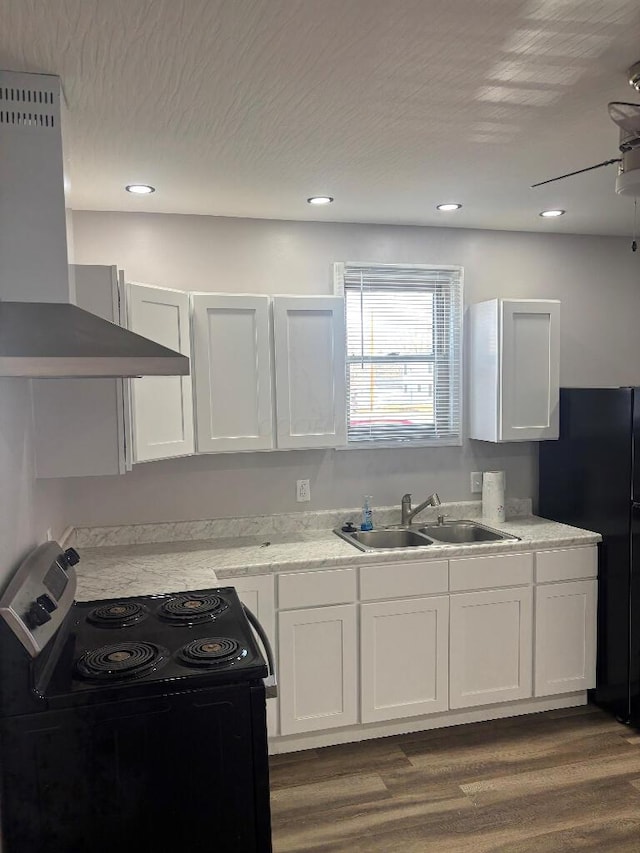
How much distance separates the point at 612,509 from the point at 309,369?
165 cm

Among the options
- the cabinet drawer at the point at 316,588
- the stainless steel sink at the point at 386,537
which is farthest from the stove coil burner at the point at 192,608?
the stainless steel sink at the point at 386,537

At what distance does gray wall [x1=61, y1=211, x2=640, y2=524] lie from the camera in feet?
10.8

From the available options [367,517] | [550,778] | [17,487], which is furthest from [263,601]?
[550,778]

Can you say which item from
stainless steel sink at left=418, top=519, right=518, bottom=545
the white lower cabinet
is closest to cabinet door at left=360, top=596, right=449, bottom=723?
the white lower cabinet

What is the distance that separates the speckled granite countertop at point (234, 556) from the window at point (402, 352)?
2.18 feet

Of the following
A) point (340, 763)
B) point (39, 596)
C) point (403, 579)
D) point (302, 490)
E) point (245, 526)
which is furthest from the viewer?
point (302, 490)

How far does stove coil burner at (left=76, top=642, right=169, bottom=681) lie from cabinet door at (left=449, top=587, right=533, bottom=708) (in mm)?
1720

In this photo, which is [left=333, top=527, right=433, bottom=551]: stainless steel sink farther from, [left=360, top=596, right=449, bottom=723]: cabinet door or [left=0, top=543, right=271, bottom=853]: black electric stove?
[left=0, top=543, right=271, bottom=853]: black electric stove

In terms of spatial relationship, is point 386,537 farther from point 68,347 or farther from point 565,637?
point 68,347

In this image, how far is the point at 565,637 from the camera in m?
3.33

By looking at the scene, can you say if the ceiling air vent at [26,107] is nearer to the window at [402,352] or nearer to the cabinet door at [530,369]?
the window at [402,352]

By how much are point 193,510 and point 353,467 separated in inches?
35.3

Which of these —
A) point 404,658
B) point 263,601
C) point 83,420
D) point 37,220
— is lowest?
point 404,658

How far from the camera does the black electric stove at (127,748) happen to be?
5.28ft
